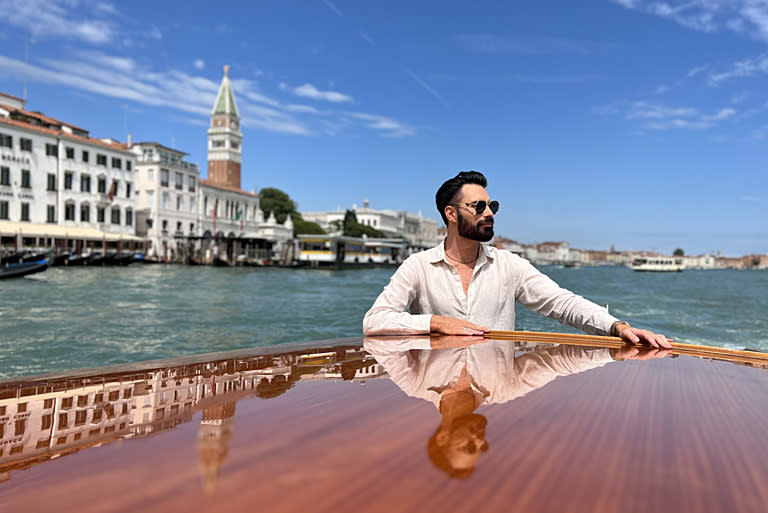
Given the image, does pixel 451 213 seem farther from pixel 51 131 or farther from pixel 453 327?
pixel 51 131

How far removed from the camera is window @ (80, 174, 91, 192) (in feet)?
97.0

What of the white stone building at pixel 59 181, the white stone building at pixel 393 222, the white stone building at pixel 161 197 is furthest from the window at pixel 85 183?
the white stone building at pixel 393 222

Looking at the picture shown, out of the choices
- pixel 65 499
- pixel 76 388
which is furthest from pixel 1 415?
pixel 65 499

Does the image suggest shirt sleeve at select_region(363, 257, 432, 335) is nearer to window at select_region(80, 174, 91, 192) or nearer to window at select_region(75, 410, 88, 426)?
window at select_region(75, 410, 88, 426)

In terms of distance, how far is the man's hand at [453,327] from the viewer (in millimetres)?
1728

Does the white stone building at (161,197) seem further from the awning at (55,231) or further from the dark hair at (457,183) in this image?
the dark hair at (457,183)

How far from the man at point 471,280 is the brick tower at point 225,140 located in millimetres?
55423

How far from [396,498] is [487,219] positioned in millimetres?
1523

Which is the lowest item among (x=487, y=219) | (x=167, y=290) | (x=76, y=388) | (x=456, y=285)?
(x=167, y=290)

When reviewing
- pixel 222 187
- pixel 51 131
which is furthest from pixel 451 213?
pixel 222 187

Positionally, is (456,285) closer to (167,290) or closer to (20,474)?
(20,474)

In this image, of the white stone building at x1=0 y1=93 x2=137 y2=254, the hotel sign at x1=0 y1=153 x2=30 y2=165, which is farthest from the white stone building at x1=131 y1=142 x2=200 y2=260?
the hotel sign at x1=0 y1=153 x2=30 y2=165

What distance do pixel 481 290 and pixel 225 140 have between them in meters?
56.9

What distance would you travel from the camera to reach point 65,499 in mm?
536
